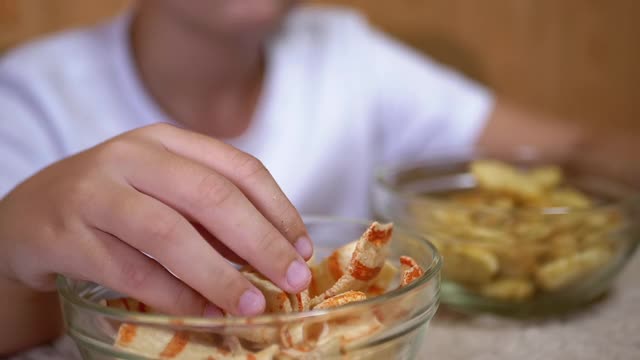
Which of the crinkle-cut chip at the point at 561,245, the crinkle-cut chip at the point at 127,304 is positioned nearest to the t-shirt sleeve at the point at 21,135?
the crinkle-cut chip at the point at 127,304

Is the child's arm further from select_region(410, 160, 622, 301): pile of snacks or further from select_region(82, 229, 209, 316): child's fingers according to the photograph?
select_region(410, 160, 622, 301): pile of snacks

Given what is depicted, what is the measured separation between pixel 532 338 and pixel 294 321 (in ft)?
0.95

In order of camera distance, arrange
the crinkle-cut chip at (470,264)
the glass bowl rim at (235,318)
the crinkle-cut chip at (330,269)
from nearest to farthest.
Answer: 1. the glass bowl rim at (235,318)
2. the crinkle-cut chip at (330,269)
3. the crinkle-cut chip at (470,264)

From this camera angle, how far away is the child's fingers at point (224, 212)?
0.40 metres

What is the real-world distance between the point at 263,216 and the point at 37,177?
16cm

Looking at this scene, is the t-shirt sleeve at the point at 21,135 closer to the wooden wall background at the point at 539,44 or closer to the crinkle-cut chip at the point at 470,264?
the crinkle-cut chip at the point at 470,264

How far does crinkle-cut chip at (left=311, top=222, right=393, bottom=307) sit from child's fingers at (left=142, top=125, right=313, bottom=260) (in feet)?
0.08

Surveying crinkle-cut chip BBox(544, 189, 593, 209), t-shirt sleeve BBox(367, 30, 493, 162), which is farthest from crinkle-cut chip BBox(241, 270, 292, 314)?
t-shirt sleeve BBox(367, 30, 493, 162)

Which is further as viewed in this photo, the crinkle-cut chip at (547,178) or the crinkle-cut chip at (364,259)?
the crinkle-cut chip at (547,178)

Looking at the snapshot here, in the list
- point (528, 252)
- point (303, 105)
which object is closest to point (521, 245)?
point (528, 252)

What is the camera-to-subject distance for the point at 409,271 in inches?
17.0

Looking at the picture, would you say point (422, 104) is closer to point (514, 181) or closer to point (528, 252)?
point (514, 181)

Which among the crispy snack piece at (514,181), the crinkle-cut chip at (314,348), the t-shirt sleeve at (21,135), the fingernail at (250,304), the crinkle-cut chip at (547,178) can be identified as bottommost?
the crinkle-cut chip at (547,178)

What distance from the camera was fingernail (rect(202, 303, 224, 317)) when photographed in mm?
409
